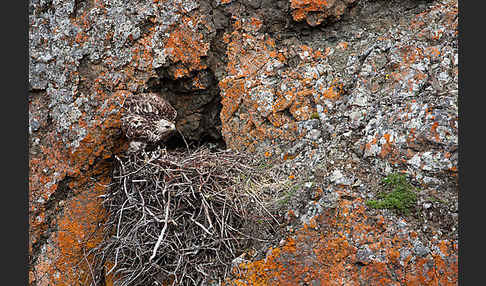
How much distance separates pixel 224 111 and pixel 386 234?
1.50 meters

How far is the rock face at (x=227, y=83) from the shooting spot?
283 cm

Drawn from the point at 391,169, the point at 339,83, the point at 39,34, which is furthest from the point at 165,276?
the point at 39,34

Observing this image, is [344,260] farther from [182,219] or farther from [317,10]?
[317,10]

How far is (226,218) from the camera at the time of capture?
2.84 metres

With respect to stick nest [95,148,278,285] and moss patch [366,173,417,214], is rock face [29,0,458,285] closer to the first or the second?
moss patch [366,173,417,214]

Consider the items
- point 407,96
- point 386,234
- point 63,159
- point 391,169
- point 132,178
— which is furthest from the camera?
point 63,159

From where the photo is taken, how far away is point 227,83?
11.2 ft

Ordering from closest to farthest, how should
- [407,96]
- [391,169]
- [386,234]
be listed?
[386,234] < [391,169] < [407,96]

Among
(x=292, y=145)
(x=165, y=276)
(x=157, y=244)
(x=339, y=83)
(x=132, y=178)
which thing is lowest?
(x=165, y=276)

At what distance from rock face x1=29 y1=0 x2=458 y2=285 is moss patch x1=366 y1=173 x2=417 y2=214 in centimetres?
14

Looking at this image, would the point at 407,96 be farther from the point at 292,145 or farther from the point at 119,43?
the point at 119,43

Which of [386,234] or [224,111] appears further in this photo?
[224,111]

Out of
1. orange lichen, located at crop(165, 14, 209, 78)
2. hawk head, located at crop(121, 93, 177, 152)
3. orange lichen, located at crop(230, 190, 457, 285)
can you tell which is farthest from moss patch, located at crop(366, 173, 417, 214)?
orange lichen, located at crop(165, 14, 209, 78)

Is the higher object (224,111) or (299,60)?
(299,60)
